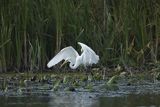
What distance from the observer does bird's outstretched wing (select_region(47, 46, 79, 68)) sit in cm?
1102

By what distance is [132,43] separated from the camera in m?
11.2

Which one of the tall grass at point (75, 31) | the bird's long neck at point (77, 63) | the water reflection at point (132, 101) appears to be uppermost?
the tall grass at point (75, 31)

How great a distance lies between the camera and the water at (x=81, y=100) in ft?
26.3

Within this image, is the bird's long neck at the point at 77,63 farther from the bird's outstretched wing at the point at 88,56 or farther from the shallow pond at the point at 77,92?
the shallow pond at the point at 77,92

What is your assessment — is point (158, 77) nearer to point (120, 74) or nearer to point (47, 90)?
point (120, 74)

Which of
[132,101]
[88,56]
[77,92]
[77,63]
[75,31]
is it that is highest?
[75,31]

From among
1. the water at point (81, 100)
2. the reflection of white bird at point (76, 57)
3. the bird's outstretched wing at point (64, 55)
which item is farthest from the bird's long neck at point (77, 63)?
the water at point (81, 100)

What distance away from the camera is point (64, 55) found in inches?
451

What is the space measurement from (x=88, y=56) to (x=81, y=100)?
9.51ft

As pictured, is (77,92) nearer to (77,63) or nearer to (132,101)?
(132,101)

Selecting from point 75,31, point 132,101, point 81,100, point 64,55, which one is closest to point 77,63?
point 64,55

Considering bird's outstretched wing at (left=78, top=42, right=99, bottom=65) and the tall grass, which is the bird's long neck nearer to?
bird's outstretched wing at (left=78, top=42, right=99, bottom=65)

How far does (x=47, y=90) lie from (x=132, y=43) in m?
2.33

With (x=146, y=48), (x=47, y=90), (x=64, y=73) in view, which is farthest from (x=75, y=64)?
(x=47, y=90)
